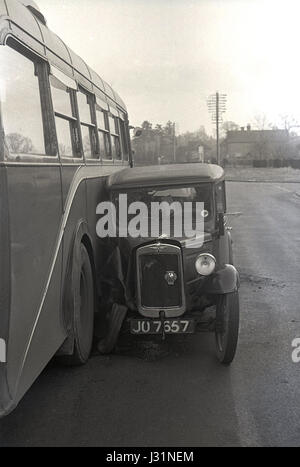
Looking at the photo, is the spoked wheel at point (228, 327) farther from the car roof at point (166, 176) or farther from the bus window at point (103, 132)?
the bus window at point (103, 132)

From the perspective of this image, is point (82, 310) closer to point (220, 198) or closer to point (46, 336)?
point (46, 336)

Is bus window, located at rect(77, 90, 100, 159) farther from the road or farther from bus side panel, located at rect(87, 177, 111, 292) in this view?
the road

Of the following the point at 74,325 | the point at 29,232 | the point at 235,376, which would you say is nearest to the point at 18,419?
the point at 74,325

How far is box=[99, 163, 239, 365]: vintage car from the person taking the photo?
546 cm

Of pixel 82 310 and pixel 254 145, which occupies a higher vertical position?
pixel 82 310

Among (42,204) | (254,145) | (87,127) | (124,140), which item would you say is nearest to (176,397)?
(42,204)

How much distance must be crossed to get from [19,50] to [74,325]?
229cm

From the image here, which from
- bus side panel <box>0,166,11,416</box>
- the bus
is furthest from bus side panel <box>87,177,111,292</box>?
bus side panel <box>0,166,11,416</box>

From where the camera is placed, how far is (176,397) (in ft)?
15.2

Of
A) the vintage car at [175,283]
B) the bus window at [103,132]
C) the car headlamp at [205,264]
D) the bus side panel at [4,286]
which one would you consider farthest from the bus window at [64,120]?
the bus window at [103,132]

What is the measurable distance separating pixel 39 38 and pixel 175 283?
2503 mm

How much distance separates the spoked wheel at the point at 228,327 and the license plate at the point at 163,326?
280 millimetres

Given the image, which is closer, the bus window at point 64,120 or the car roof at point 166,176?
the bus window at point 64,120

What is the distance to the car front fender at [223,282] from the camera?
5352 mm
